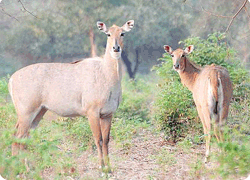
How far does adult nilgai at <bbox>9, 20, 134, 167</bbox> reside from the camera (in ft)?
28.7

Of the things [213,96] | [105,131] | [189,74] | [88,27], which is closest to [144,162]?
[105,131]

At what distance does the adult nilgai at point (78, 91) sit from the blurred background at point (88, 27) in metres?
17.8

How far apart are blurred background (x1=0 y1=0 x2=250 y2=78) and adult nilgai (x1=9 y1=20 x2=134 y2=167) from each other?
58.5ft

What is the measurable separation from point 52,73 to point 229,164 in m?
3.86

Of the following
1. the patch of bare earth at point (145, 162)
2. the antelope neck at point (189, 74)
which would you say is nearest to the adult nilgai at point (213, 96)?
the antelope neck at point (189, 74)

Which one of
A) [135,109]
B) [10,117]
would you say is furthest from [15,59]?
[10,117]

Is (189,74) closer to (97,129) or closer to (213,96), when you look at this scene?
(213,96)

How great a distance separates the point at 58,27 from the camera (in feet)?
94.0

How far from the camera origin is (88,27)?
28.8m

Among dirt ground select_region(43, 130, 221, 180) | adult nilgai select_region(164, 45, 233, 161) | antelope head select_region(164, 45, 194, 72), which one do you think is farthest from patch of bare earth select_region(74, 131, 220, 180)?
antelope head select_region(164, 45, 194, 72)

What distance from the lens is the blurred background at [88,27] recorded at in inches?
1080

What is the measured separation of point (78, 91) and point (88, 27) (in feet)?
66.2

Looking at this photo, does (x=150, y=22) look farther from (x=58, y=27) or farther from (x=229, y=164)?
(x=229, y=164)

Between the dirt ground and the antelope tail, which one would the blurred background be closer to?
the dirt ground
